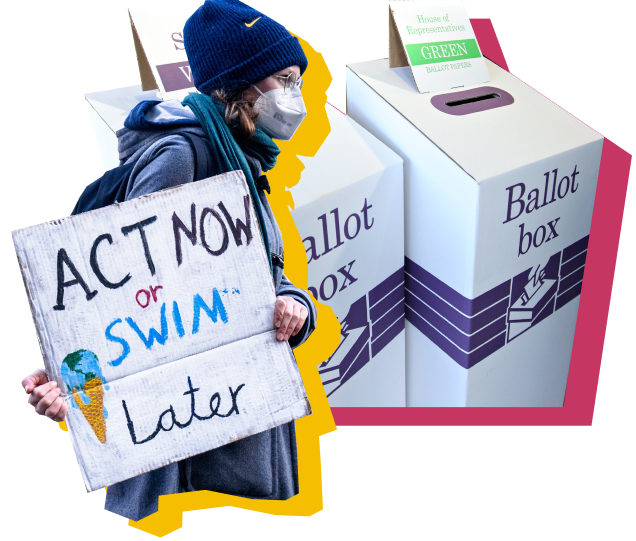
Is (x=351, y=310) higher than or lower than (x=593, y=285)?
higher

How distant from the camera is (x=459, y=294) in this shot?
1388mm

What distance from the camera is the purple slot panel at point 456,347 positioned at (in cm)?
145

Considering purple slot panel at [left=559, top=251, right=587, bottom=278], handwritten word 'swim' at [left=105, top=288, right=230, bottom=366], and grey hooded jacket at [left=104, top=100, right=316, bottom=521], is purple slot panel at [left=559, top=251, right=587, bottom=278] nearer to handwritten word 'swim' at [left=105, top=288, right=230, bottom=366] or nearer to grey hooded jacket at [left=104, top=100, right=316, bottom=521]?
grey hooded jacket at [left=104, top=100, right=316, bottom=521]

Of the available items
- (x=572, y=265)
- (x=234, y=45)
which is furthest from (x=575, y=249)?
(x=234, y=45)

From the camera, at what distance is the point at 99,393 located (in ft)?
2.52

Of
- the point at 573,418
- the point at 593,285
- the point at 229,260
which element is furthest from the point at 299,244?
the point at 593,285

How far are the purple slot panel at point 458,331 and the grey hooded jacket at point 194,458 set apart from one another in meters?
0.58

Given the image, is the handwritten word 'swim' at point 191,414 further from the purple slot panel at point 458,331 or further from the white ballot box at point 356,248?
the purple slot panel at point 458,331

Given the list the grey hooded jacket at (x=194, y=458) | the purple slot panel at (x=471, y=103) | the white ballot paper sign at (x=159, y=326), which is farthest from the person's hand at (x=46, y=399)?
the purple slot panel at (x=471, y=103)

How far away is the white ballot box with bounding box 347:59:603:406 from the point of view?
4.30 feet

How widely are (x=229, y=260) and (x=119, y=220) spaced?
0.53 feet

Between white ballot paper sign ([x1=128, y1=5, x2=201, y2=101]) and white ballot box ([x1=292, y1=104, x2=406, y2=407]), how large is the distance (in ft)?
1.27

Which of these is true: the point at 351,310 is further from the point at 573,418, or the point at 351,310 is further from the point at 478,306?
the point at 573,418

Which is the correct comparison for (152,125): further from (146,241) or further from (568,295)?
(568,295)
